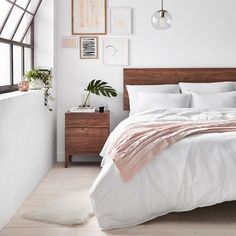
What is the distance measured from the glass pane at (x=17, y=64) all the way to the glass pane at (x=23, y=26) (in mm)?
130

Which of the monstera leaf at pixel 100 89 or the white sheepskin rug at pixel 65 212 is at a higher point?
the monstera leaf at pixel 100 89

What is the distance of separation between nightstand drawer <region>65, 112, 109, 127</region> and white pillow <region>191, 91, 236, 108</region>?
3.53 ft

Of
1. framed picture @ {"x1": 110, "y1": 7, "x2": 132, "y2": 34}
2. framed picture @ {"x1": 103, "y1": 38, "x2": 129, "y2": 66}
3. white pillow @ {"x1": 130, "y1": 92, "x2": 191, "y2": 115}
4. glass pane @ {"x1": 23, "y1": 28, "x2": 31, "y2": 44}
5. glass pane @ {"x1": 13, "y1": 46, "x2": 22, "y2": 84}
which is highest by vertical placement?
framed picture @ {"x1": 110, "y1": 7, "x2": 132, "y2": 34}

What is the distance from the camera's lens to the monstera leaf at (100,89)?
546cm

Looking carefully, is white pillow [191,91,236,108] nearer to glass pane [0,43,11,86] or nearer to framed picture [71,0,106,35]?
framed picture [71,0,106,35]

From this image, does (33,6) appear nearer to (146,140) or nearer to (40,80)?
(40,80)

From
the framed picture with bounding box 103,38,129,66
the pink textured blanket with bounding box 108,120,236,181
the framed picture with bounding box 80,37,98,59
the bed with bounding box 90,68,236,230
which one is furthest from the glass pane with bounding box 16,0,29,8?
the bed with bounding box 90,68,236,230

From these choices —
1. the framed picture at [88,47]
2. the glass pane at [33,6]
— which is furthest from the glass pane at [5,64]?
the framed picture at [88,47]

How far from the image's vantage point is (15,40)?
4812 mm

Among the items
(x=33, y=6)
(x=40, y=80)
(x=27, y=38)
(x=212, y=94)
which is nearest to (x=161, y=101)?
(x=212, y=94)

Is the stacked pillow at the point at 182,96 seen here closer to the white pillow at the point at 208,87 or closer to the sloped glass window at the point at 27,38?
the white pillow at the point at 208,87

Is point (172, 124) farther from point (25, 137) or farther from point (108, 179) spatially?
point (25, 137)

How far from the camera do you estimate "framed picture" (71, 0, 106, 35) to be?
5.63 m

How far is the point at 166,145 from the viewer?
3.35m
